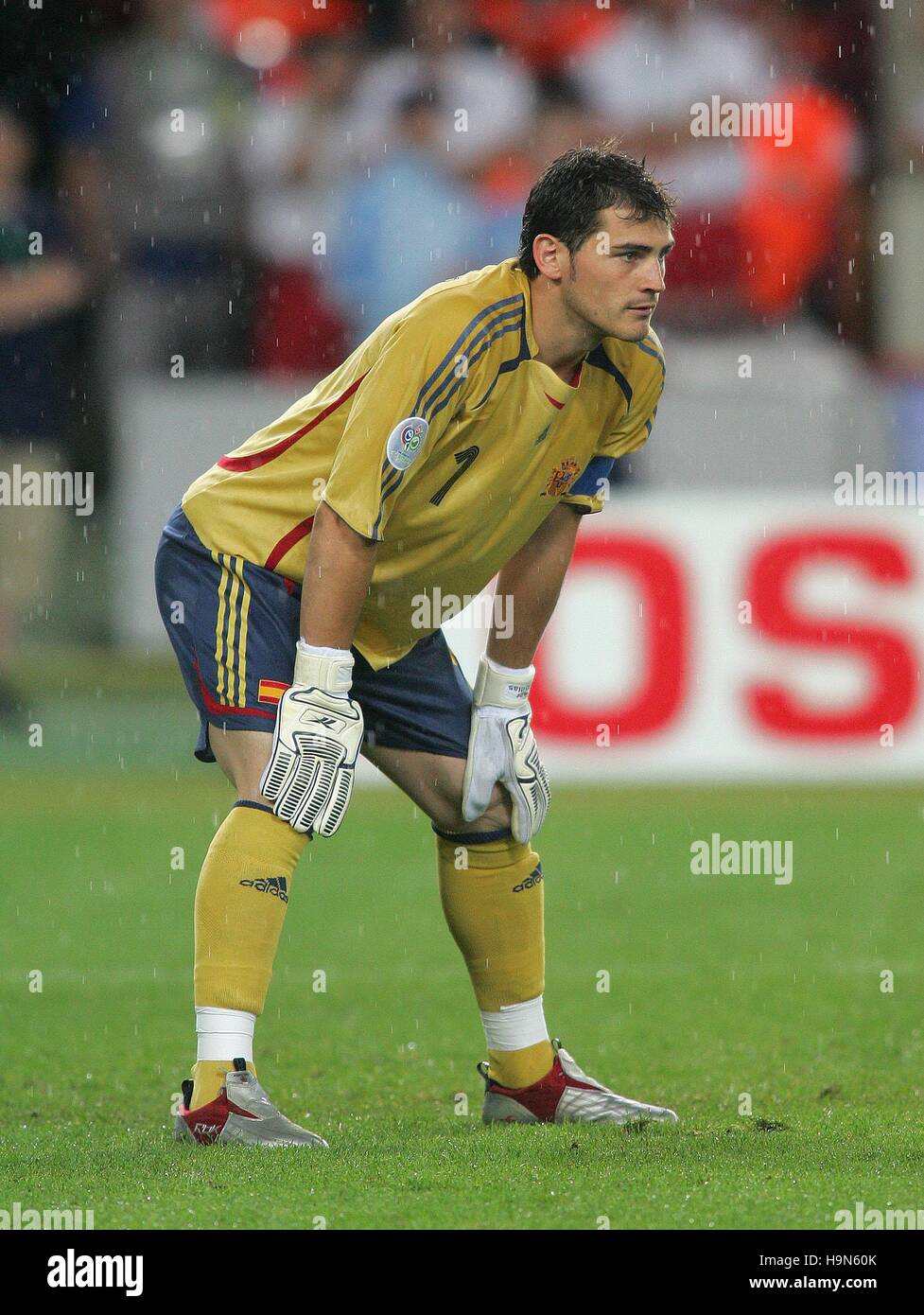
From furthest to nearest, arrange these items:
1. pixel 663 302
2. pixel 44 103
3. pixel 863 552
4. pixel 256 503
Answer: pixel 44 103
pixel 663 302
pixel 863 552
pixel 256 503

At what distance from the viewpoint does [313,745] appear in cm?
428

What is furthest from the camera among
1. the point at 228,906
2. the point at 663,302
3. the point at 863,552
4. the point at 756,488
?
the point at 663,302

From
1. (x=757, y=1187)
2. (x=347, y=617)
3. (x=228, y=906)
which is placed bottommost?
(x=757, y=1187)

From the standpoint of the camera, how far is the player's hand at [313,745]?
4.28 meters

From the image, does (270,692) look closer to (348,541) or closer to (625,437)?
(348,541)

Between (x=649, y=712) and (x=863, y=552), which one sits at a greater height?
(x=863, y=552)

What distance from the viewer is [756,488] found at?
1114cm

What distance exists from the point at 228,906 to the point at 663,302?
26.9 ft

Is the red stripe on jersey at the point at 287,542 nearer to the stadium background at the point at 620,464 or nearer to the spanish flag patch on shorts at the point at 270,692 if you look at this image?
the spanish flag patch on shorts at the point at 270,692

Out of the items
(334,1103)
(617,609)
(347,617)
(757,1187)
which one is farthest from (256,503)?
(617,609)

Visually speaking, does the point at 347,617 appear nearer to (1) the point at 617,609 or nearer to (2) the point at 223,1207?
(2) the point at 223,1207

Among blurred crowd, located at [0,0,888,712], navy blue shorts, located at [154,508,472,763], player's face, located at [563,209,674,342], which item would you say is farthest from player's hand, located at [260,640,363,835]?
blurred crowd, located at [0,0,888,712]

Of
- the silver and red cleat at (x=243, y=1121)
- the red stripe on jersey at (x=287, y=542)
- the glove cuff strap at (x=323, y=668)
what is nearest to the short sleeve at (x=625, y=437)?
the red stripe on jersey at (x=287, y=542)

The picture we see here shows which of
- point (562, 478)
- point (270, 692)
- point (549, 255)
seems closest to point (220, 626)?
point (270, 692)
